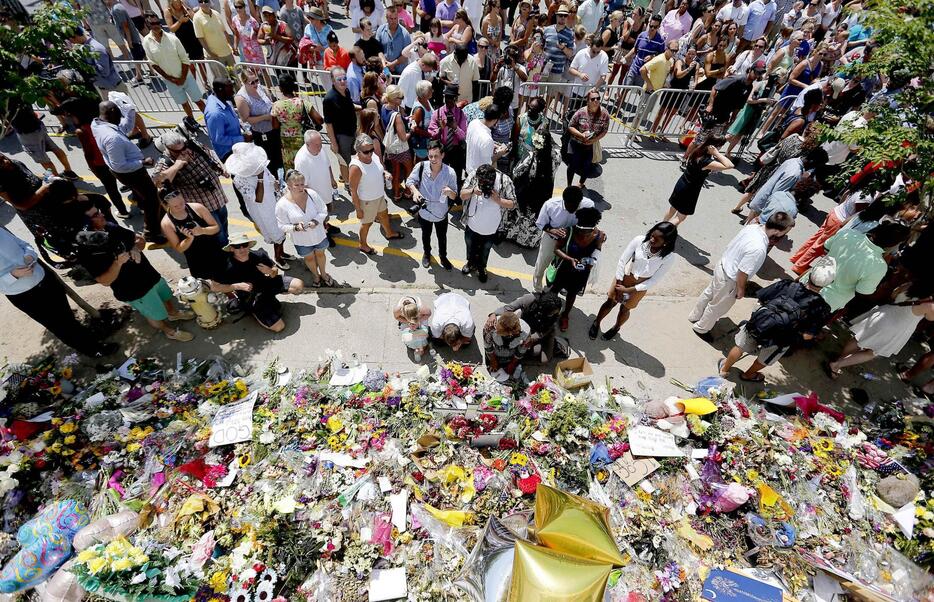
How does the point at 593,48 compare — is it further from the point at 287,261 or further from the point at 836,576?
the point at 836,576

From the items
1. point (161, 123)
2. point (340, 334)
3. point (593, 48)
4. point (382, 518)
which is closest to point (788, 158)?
point (593, 48)

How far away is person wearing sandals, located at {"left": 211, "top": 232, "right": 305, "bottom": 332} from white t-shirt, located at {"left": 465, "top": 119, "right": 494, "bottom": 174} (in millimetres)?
2930

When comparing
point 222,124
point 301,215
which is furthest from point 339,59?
point 301,215

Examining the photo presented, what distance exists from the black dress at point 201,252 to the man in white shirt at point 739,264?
19.0ft

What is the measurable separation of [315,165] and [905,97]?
21.1 feet

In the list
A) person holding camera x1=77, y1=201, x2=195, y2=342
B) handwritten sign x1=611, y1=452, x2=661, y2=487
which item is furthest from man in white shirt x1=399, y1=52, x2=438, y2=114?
handwritten sign x1=611, y1=452, x2=661, y2=487

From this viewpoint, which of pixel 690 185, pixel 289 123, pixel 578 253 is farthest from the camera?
pixel 289 123

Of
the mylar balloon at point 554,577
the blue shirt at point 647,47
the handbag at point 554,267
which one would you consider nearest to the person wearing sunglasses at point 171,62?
the handbag at point 554,267

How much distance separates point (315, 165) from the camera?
5844mm

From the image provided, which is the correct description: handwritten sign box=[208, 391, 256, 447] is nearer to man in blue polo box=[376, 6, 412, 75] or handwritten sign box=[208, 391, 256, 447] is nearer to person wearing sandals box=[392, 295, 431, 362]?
person wearing sandals box=[392, 295, 431, 362]

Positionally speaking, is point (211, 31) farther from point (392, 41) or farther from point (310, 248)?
point (310, 248)

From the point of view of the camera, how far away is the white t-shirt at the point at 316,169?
576cm

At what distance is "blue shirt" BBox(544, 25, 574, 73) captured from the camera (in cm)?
923

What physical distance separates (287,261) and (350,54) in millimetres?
3918
